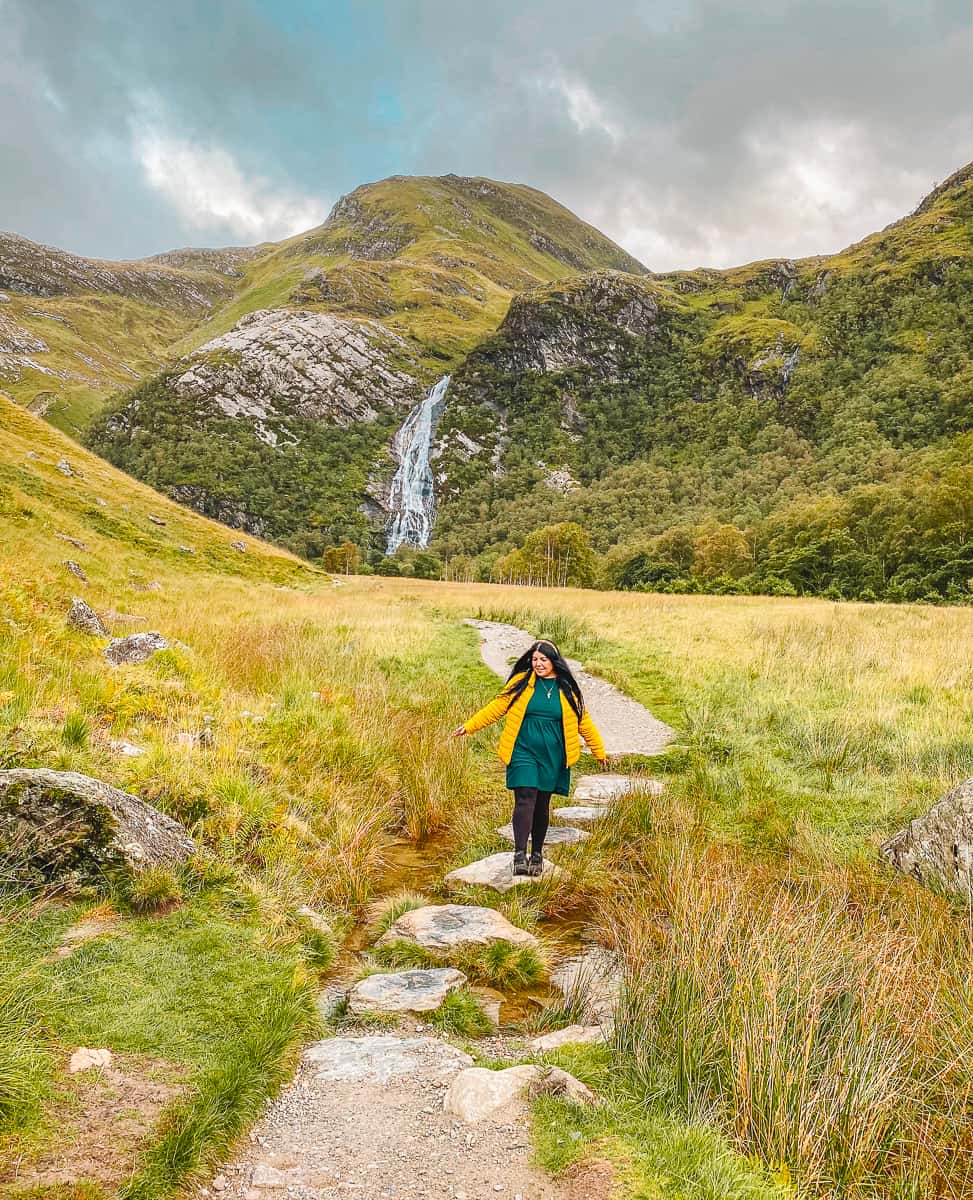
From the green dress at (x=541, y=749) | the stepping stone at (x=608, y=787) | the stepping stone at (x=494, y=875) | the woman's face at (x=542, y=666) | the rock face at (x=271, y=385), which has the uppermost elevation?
the rock face at (x=271, y=385)

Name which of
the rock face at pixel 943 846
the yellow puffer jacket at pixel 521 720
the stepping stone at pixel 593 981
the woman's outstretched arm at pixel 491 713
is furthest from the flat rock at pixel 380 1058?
the rock face at pixel 943 846

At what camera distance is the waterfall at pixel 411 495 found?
515 feet

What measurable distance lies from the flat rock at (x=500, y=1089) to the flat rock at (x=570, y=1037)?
48 cm

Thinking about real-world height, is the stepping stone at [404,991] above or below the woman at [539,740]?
below

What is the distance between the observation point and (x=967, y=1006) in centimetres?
338

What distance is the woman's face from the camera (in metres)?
6.55

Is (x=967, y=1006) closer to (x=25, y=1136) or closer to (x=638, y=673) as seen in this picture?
(x=25, y=1136)

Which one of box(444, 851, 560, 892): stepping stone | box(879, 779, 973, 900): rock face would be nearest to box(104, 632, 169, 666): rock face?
box(444, 851, 560, 892): stepping stone

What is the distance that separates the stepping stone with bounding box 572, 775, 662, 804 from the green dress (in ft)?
5.89

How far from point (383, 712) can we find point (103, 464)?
34894mm

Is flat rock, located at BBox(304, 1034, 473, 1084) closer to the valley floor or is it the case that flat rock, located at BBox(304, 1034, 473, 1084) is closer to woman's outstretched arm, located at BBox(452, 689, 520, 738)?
the valley floor

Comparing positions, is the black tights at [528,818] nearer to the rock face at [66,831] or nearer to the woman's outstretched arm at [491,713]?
the woman's outstretched arm at [491,713]

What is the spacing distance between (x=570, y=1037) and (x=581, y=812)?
422 centimetres

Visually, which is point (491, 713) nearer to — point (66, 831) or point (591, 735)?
point (591, 735)
